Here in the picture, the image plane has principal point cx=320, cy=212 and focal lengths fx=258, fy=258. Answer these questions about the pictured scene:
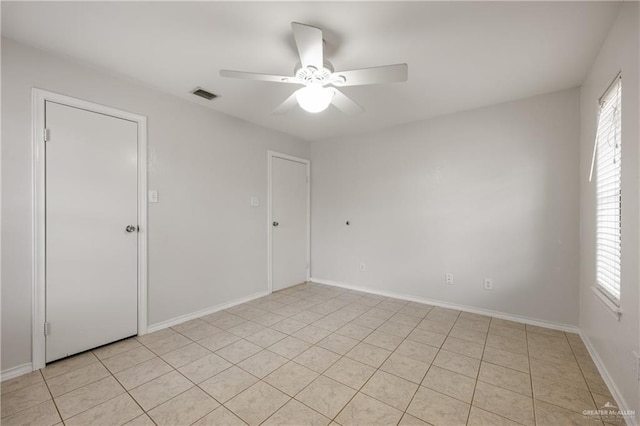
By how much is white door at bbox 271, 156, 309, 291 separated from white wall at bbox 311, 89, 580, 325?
1.60ft

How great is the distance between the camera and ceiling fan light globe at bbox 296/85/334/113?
1.72 metres

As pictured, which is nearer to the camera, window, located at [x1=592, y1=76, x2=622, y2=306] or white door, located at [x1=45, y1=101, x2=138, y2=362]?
window, located at [x1=592, y1=76, x2=622, y2=306]

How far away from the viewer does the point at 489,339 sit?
2377 millimetres

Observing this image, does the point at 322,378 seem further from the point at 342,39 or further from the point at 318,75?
the point at 342,39

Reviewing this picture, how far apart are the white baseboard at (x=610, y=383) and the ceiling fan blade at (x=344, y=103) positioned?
2.50m

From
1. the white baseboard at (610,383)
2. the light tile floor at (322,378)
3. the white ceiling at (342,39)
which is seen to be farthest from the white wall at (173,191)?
the white baseboard at (610,383)

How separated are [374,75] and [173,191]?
224 cm

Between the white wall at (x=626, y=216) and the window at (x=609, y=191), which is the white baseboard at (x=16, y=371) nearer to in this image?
the white wall at (x=626, y=216)

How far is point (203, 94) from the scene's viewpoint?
2.61 m

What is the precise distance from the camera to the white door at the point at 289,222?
12.5 feet

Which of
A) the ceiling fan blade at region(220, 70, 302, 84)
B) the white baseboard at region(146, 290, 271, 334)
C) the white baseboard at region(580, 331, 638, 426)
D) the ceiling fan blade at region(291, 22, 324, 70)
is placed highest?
the ceiling fan blade at region(291, 22, 324, 70)

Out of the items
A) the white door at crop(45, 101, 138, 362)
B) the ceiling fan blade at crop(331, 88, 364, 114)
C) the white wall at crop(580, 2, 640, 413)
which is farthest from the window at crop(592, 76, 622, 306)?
the white door at crop(45, 101, 138, 362)

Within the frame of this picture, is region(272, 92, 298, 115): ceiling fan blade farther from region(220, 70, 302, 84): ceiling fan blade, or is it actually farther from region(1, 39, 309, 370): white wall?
region(1, 39, 309, 370): white wall

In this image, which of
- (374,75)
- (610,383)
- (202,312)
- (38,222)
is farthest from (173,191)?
(610,383)
